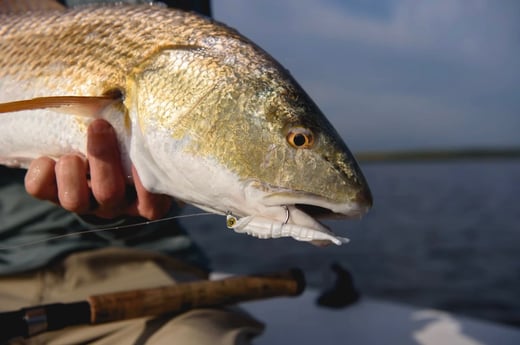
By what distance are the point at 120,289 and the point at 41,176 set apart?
3.70ft

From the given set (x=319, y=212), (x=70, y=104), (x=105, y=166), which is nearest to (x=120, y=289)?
(x=105, y=166)

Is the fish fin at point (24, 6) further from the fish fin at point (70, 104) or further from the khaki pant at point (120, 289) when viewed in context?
the khaki pant at point (120, 289)

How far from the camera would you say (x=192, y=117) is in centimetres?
192

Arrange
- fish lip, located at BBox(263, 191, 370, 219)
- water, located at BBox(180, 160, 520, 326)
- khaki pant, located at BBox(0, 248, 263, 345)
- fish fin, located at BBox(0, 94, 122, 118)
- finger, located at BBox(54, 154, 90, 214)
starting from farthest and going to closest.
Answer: water, located at BBox(180, 160, 520, 326) < khaki pant, located at BBox(0, 248, 263, 345) < finger, located at BBox(54, 154, 90, 214) < fish fin, located at BBox(0, 94, 122, 118) < fish lip, located at BBox(263, 191, 370, 219)

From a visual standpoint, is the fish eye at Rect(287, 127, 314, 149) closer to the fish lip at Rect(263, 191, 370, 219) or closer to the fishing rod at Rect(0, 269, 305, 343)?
the fish lip at Rect(263, 191, 370, 219)

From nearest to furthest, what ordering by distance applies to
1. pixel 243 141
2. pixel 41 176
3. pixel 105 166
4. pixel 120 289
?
pixel 243 141
pixel 105 166
pixel 41 176
pixel 120 289

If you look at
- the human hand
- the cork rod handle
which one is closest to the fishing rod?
the cork rod handle

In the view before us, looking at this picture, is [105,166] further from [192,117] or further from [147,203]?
[192,117]

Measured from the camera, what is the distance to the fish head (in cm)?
175

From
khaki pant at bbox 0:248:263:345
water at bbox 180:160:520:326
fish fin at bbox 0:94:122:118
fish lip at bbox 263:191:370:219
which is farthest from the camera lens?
water at bbox 180:160:520:326

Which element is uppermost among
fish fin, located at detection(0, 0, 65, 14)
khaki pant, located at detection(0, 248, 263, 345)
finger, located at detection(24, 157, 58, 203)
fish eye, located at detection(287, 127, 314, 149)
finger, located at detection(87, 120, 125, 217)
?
fish fin, located at detection(0, 0, 65, 14)

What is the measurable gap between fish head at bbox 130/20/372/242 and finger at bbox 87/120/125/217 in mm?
151

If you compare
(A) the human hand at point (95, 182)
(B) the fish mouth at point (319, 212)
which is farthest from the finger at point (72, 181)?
(B) the fish mouth at point (319, 212)

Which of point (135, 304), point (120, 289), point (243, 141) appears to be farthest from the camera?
point (120, 289)
